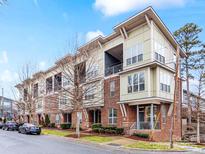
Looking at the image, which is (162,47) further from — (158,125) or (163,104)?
(158,125)

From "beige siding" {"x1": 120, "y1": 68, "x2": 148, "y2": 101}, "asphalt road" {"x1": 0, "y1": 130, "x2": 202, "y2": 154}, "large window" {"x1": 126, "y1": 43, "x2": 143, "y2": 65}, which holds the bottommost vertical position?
"asphalt road" {"x1": 0, "y1": 130, "x2": 202, "y2": 154}

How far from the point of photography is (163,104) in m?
26.0

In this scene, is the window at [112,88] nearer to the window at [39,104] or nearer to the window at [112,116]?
the window at [112,116]

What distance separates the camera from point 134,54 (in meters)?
26.0

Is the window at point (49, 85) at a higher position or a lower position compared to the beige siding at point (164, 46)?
lower

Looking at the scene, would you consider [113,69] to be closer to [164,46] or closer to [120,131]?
[164,46]

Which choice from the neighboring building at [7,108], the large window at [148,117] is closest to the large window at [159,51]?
the large window at [148,117]

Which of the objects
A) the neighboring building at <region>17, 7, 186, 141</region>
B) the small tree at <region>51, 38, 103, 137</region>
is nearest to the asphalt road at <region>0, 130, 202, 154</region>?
the small tree at <region>51, 38, 103, 137</region>

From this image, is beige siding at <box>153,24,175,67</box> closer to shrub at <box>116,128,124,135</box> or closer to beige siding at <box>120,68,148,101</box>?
beige siding at <box>120,68,148,101</box>

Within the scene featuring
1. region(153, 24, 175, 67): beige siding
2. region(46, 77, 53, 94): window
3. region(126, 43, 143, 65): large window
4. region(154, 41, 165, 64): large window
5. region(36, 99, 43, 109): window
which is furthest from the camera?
region(36, 99, 43, 109): window

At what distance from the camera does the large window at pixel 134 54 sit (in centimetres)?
2530

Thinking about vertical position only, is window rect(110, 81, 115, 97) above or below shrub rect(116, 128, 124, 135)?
above

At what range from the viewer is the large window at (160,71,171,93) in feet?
80.8

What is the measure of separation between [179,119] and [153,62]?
9594 mm
